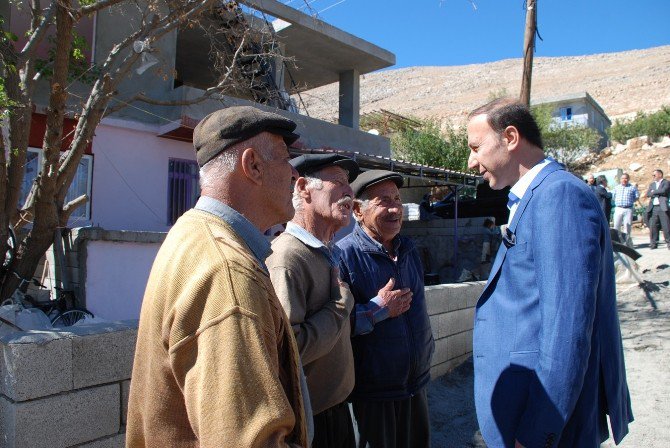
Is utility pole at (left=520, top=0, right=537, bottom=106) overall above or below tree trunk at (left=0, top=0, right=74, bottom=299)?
above

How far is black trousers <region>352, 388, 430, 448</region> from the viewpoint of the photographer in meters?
2.59

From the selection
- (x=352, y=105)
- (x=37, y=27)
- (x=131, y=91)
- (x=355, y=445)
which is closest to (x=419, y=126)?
(x=352, y=105)

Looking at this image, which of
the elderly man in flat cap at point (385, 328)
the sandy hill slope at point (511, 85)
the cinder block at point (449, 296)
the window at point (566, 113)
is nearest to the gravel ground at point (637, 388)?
the cinder block at point (449, 296)

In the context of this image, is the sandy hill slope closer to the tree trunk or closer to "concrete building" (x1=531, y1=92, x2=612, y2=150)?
"concrete building" (x1=531, y1=92, x2=612, y2=150)

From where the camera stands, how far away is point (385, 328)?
8.98 feet

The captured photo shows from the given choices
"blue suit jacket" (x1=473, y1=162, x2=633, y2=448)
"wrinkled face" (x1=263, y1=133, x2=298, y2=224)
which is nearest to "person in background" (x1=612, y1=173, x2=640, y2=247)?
"blue suit jacket" (x1=473, y1=162, x2=633, y2=448)

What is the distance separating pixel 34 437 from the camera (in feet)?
7.22

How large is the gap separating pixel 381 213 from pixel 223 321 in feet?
6.89

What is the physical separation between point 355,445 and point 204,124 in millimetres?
1776

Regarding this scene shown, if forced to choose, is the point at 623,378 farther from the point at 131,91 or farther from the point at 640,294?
the point at 131,91

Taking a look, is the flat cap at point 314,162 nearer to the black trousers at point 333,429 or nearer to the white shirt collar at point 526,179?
the white shirt collar at point 526,179

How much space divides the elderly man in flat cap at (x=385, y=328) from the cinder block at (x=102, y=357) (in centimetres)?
110

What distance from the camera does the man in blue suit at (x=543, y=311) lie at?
158 cm

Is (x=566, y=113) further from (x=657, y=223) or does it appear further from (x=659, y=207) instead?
(x=659, y=207)
